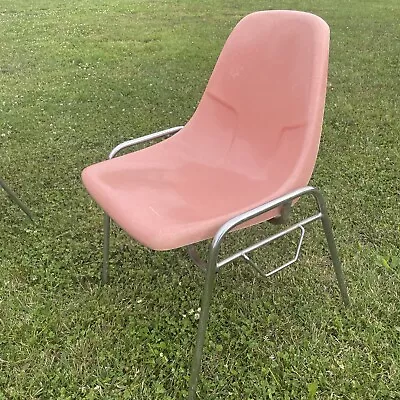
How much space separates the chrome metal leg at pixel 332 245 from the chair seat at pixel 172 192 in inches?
5.1

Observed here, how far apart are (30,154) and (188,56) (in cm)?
194

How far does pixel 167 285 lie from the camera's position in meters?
1.99

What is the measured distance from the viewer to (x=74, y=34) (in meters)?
5.09

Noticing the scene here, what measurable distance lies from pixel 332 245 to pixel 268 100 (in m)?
0.51

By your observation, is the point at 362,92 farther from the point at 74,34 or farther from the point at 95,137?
the point at 74,34

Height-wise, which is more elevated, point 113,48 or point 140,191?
point 140,191

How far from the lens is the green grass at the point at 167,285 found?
1642mm

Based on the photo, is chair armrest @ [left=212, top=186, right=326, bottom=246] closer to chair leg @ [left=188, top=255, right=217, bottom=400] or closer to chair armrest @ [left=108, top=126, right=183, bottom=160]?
chair leg @ [left=188, top=255, right=217, bottom=400]

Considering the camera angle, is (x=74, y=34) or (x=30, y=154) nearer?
(x=30, y=154)

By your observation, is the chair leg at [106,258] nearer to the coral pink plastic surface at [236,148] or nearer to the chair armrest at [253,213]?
the coral pink plastic surface at [236,148]

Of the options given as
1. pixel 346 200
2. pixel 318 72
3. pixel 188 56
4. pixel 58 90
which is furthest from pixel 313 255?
pixel 188 56

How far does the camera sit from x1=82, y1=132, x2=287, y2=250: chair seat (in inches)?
53.9

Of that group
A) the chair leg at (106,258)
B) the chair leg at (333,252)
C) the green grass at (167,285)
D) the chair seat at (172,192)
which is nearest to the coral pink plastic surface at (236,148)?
the chair seat at (172,192)

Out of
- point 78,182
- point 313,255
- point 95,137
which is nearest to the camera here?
point 313,255
